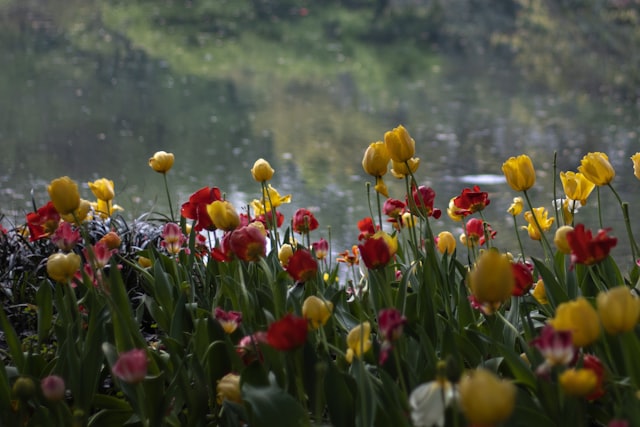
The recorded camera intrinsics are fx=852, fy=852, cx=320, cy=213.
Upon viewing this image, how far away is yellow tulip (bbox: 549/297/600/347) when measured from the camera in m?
0.96

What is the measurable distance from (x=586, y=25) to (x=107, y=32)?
22.4ft

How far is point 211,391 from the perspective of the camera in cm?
140

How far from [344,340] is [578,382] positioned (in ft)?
2.07

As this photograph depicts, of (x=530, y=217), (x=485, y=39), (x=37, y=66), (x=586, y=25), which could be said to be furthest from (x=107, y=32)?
(x=530, y=217)

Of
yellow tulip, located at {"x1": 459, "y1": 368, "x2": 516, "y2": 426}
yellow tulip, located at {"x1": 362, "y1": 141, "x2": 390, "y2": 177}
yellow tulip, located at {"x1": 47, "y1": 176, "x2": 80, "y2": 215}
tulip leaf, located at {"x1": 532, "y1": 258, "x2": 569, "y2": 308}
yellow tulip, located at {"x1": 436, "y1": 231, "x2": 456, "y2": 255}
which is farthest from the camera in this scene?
yellow tulip, located at {"x1": 436, "y1": 231, "x2": 456, "y2": 255}

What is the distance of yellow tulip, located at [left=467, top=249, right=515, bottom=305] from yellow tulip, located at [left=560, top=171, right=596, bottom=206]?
2.48 feet

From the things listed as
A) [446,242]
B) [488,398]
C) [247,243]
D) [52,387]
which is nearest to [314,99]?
[446,242]

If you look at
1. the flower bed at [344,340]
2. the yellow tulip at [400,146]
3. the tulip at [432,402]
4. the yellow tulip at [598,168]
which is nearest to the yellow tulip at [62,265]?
the flower bed at [344,340]

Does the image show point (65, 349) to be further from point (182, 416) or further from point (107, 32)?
A: point (107, 32)

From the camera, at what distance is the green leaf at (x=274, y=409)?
3.76 feet

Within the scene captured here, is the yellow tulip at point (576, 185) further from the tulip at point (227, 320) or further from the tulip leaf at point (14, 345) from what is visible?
the tulip leaf at point (14, 345)

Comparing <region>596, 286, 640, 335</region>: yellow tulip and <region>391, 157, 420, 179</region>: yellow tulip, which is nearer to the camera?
<region>596, 286, 640, 335</region>: yellow tulip

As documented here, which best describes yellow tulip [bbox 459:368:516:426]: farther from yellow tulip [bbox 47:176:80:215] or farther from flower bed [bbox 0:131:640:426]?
yellow tulip [bbox 47:176:80:215]

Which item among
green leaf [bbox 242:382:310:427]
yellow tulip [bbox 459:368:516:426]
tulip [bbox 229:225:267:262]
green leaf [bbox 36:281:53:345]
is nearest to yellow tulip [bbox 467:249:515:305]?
yellow tulip [bbox 459:368:516:426]
